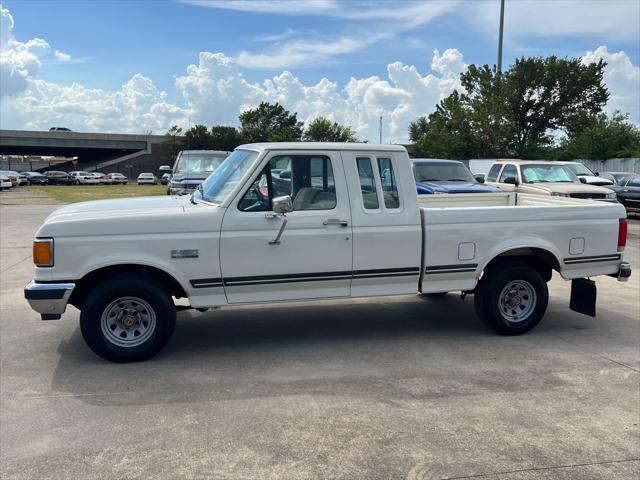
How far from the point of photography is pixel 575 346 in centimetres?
598

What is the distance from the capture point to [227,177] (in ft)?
18.7

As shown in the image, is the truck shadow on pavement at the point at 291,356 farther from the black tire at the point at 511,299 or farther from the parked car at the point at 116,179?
the parked car at the point at 116,179

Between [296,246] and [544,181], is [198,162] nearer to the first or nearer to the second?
[544,181]

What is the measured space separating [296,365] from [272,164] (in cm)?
191

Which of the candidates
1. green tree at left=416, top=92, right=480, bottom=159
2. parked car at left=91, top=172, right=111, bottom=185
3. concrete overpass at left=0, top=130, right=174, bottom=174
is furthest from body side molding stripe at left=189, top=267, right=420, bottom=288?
concrete overpass at left=0, top=130, right=174, bottom=174

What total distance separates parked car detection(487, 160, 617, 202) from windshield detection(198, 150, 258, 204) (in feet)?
31.6

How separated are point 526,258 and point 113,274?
437 cm

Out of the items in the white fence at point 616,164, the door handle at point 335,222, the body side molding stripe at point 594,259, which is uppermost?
the white fence at point 616,164

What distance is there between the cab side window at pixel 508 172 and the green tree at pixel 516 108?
76.8 ft


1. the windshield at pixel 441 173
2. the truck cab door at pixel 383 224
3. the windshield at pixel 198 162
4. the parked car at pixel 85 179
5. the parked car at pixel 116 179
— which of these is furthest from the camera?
the parked car at pixel 116 179

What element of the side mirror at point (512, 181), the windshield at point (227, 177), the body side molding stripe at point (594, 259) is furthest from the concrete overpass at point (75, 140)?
the body side molding stripe at point (594, 259)

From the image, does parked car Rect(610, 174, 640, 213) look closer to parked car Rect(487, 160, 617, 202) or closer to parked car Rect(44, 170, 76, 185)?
parked car Rect(487, 160, 617, 202)

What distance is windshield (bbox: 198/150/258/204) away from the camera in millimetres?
5514

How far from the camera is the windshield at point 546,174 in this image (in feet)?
48.4
